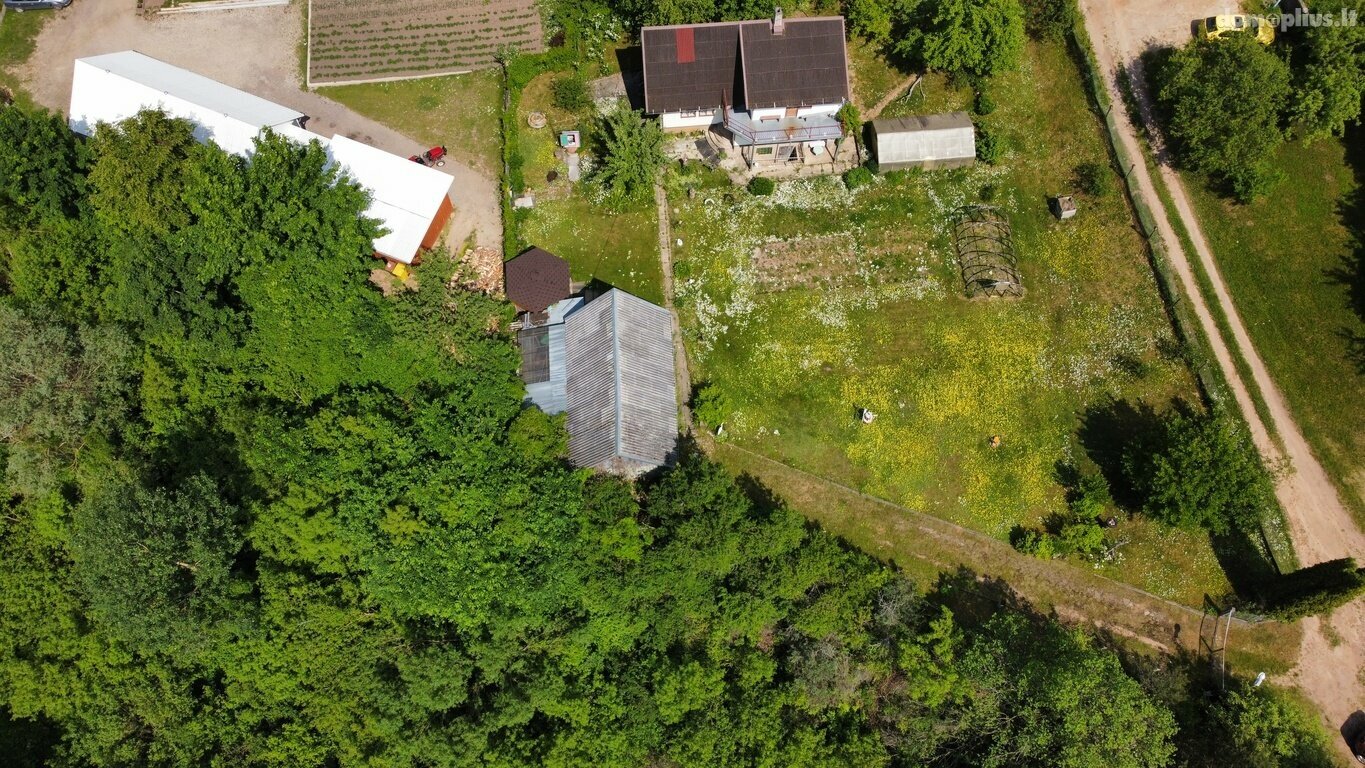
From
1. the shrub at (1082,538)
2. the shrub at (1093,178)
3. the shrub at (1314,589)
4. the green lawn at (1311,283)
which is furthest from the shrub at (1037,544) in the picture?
the shrub at (1093,178)

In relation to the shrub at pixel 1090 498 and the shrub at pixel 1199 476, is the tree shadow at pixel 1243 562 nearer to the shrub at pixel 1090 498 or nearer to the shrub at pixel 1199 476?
the shrub at pixel 1199 476

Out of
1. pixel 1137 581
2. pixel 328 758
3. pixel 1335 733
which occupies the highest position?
pixel 1137 581

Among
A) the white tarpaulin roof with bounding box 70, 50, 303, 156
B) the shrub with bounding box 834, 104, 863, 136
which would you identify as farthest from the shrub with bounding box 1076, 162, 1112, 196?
the white tarpaulin roof with bounding box 70, 50, 303, 156

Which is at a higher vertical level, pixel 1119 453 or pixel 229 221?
pixel 229 221

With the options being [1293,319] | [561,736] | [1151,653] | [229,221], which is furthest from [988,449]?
[229,221]

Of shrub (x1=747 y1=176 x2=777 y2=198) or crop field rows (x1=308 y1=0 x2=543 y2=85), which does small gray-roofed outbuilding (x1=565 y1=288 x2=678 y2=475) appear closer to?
shrub (x1=747 y1=176 x2=777 y2=198)

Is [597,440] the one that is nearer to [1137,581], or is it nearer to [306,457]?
[306,457]

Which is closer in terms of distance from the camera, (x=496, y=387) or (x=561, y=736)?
(x=561, y=736)
